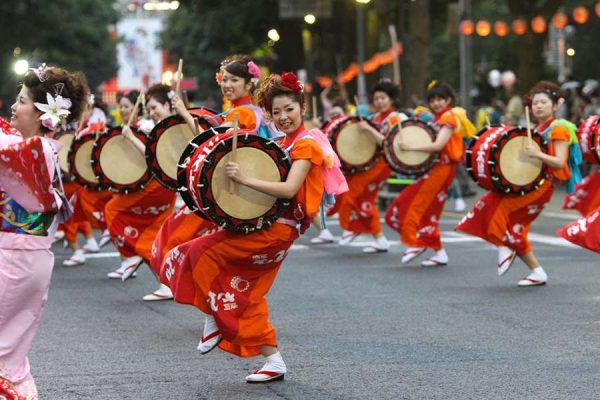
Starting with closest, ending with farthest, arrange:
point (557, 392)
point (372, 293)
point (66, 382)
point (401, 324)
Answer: point (557, 392) → point (66, 382) → point (401, 324) → point (372, 293)

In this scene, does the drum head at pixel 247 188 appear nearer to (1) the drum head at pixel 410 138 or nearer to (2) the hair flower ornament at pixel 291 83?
(2) the hair flower ornament at pixel 291 83

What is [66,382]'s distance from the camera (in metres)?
7.47

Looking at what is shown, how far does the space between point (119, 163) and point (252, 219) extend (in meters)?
4.71

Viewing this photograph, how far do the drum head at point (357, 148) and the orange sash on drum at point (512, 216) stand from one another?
346cm

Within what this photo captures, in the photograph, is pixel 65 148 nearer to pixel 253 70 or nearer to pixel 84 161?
pixel 84 161

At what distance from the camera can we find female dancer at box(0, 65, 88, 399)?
18.3 ft

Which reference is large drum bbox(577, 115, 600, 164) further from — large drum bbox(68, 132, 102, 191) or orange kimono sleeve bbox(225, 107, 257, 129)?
large drum bbox(68, 132, 102, 191)

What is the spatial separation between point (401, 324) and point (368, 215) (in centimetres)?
557

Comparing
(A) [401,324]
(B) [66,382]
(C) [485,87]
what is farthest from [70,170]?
(C) [485,87]

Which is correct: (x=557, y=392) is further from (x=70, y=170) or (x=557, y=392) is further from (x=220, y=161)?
(x=70, y=170)

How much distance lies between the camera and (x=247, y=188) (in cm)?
720

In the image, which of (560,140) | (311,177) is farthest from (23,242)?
(560,140)

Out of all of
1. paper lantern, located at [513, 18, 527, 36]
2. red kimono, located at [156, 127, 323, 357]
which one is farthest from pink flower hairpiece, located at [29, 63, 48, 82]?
paper lantern, located at [513, 18, 527, 36]

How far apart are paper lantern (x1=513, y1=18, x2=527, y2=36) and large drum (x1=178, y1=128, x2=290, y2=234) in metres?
22.1
